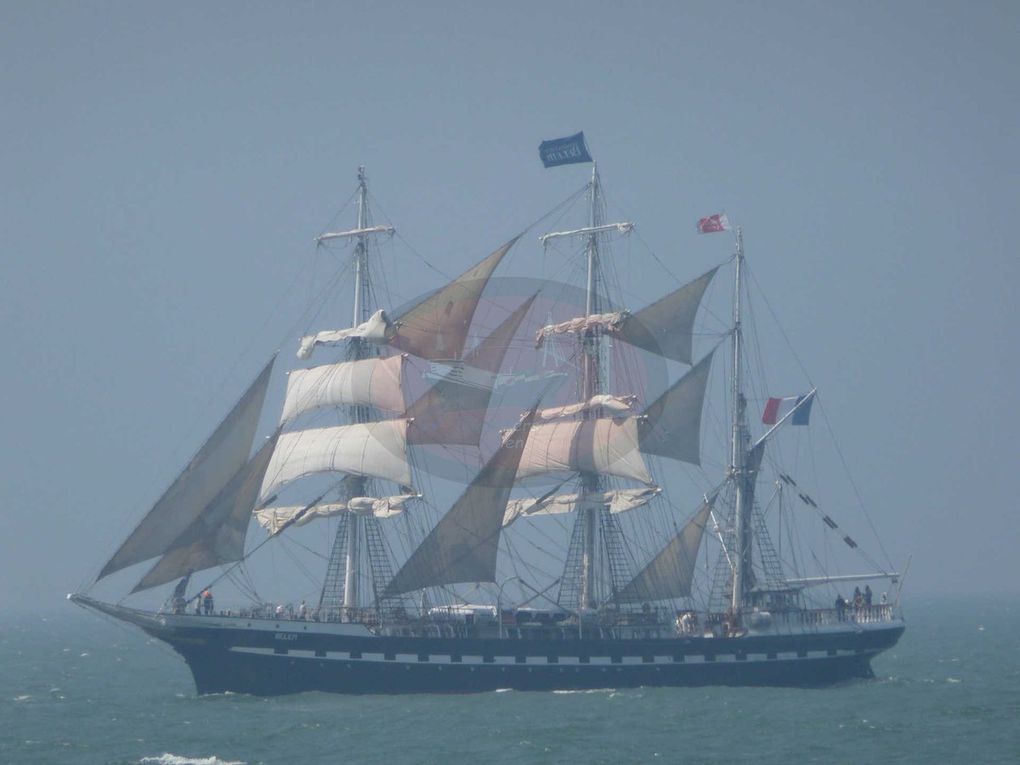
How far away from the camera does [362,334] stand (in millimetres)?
70500

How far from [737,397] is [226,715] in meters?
28.1

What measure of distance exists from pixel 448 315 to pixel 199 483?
43.7 feet

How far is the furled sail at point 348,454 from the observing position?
226ft

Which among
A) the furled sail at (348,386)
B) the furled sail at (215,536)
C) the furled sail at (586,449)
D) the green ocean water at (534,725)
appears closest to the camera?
the green ocean water at (534,725)

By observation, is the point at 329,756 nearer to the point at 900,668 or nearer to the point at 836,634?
the point at 836,634

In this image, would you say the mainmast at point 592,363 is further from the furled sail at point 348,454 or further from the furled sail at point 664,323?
the furled sail at point 348,454

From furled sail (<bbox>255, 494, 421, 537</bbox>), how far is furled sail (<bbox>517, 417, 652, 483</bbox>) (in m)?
6.72

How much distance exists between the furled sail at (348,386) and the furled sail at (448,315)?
1308 millimetres

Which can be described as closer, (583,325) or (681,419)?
(681,419)

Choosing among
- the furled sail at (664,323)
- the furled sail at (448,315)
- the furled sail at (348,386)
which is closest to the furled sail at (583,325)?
the furled sail at (664,323)

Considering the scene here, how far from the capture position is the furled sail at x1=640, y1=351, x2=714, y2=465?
71.1 m

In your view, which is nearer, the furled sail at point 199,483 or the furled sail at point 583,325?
the furled sail at point 199,483

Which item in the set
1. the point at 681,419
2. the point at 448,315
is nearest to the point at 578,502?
the point at 681,419

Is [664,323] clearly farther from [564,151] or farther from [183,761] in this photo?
[183,761]
